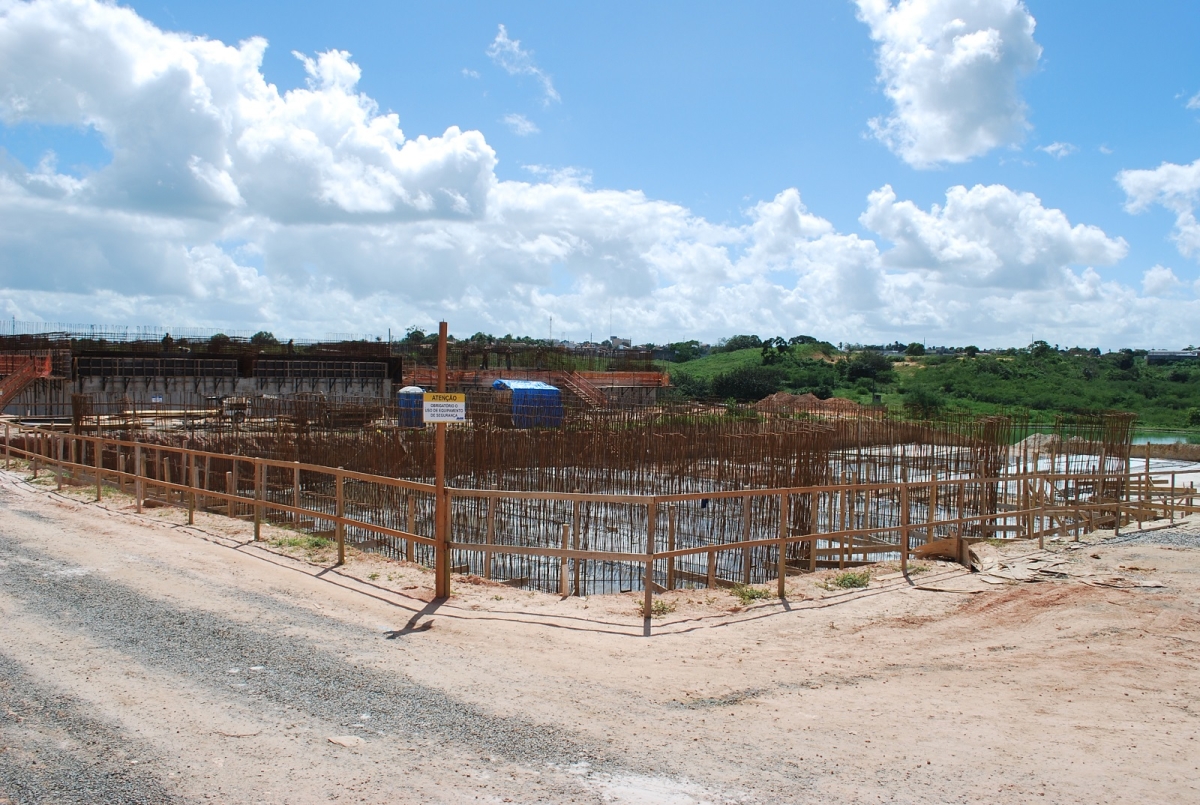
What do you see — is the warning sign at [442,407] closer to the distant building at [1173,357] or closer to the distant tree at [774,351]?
the distant tree at [774,351]

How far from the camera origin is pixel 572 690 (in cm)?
642

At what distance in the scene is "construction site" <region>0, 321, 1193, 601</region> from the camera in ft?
38.6

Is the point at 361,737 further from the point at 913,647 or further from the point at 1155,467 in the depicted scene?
the point at 1155,467

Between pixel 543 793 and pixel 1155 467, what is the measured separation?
123 feet

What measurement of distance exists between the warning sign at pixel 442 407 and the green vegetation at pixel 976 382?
5936 centimetres

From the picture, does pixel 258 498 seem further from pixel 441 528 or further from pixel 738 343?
pixel 738 343

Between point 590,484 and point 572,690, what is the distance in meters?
13.5

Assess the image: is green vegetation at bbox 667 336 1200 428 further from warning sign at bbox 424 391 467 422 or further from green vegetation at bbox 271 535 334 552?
warning sign at bbox 424 391 467 422

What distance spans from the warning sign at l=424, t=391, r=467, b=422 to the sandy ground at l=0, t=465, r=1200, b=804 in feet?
6.15

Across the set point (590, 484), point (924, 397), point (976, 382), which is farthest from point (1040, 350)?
point (590, 484)

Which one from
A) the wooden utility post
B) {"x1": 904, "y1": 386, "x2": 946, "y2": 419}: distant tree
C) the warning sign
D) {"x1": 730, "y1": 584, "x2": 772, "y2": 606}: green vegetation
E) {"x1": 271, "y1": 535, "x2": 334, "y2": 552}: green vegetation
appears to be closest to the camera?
the warning sign

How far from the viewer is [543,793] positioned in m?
4.72

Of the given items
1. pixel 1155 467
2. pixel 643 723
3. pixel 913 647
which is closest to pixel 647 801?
pixel 643 723

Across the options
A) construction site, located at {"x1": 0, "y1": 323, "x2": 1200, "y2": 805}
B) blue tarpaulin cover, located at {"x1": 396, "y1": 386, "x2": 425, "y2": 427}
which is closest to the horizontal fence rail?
construction site, located at {"x1": 0, "y1": 323, "x2": 1200, "y2": 805}
